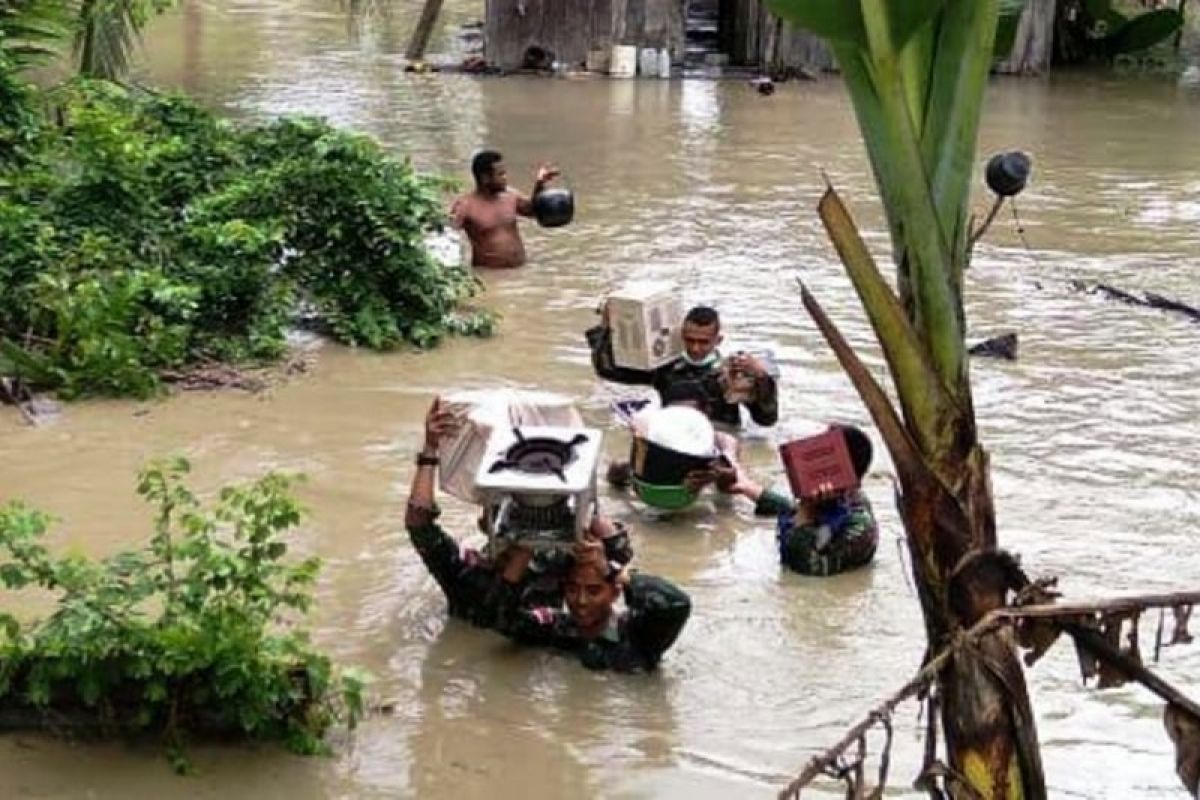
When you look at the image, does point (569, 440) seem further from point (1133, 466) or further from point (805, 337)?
point (805, 337)

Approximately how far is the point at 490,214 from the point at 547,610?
5270mm

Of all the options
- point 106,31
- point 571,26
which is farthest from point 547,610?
point 571,26

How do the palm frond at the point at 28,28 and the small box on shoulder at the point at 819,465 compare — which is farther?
the palm frond at the point at 28,28

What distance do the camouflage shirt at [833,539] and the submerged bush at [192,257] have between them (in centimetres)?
321

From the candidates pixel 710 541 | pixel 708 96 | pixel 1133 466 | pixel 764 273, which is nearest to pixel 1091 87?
pixel 708 96

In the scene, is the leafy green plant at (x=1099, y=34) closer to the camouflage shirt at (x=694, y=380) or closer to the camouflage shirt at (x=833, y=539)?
the camouflage shirt at (x=694, y=380)

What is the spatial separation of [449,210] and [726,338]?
8.71 ft

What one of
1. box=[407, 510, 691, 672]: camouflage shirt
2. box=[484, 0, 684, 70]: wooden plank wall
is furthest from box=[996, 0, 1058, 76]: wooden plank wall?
box=[407, 510, 691, 672]: camouflage shirt

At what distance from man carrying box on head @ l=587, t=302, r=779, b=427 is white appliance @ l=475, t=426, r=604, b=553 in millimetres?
2117

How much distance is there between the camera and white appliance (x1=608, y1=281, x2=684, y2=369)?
768cm

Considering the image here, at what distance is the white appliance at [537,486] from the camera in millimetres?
5430

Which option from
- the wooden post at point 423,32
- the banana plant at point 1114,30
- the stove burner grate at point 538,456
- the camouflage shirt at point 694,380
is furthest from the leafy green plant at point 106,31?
the banana plant at point 1114,30

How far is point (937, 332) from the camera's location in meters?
3.07

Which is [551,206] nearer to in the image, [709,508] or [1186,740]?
[709,508]
